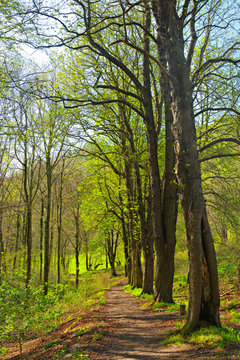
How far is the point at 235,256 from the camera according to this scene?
1004 cm

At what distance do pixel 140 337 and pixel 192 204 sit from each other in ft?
11.4

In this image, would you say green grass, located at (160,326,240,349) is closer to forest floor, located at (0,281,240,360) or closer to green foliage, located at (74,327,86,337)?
forest floor, located at (0,281,240,360)

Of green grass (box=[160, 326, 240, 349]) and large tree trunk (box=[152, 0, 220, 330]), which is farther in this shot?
large tree trunk (box=[152, 0, 220, 330])

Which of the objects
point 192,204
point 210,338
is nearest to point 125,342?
point 210,338

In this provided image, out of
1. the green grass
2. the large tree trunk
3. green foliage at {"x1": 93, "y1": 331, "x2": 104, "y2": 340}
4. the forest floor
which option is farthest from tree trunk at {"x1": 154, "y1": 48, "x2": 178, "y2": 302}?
the green grass

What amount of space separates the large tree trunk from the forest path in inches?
33.1

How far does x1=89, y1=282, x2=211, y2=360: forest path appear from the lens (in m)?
4.76

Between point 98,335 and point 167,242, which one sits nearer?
point 98,335

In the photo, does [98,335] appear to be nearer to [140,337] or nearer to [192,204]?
[140,337]

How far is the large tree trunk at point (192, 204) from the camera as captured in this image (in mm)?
5191

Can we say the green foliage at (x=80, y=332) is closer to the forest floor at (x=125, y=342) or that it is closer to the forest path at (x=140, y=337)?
the forest floor at (x=125, y=342)

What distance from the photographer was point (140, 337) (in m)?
6.27

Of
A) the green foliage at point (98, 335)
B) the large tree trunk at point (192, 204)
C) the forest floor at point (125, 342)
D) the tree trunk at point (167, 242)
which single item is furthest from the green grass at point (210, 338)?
the tree trunk at point (167, 242)

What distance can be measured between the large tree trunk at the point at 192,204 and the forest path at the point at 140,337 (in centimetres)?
84
